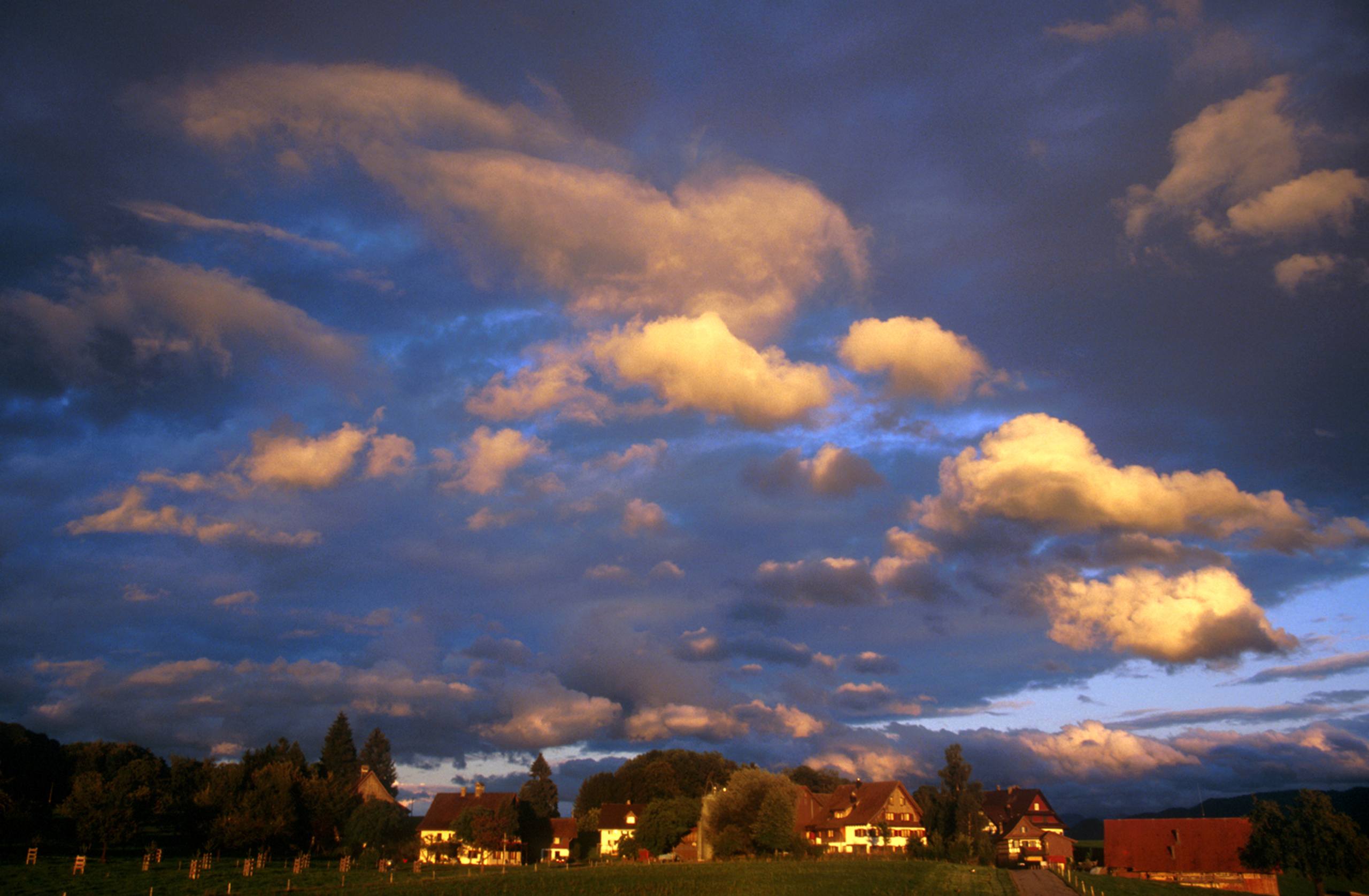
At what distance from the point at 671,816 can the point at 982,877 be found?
5044 cm

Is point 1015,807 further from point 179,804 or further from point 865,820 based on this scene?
point 179,804

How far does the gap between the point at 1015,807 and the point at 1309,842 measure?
209 ft

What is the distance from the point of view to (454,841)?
4178 inches

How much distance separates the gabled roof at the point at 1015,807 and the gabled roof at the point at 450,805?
68.8 metres

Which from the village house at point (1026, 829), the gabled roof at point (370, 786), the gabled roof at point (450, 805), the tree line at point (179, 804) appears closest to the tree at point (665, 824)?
the gabled roof at point (450, 805)

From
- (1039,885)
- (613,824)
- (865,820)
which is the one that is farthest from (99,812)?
(865,820)

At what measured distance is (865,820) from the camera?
115 meters

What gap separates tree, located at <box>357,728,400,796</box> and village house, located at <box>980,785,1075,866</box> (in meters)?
116

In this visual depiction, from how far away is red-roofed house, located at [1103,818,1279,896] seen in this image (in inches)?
3191

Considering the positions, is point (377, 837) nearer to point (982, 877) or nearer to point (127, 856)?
point (127, 856)

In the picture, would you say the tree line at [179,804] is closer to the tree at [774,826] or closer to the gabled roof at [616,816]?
the gabled roof at [616,816]

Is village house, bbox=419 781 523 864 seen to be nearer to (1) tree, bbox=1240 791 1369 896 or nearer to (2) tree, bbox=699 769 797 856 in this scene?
(2) tree, bbox=699 769 797 856

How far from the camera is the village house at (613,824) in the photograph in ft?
427

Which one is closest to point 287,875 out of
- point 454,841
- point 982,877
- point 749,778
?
point 454,841
